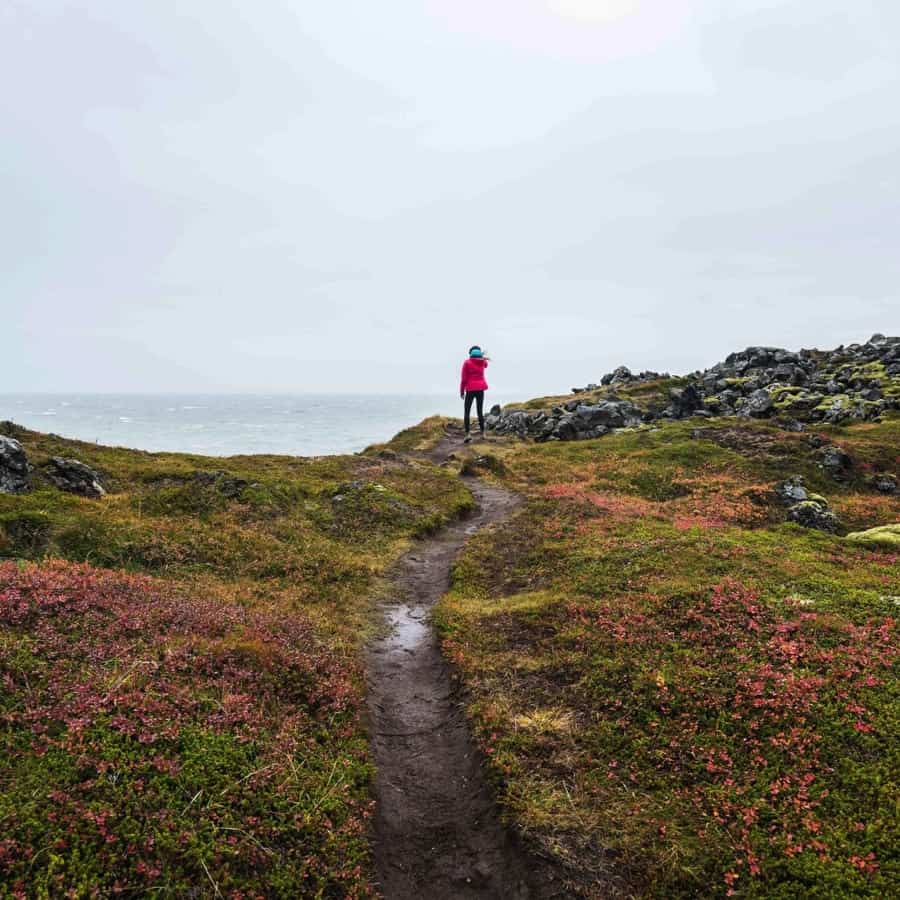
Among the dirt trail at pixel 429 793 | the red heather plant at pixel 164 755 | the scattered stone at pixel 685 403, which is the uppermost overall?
the scattered stone at pixel 685 403

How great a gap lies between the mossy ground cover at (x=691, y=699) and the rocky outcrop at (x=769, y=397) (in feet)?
100

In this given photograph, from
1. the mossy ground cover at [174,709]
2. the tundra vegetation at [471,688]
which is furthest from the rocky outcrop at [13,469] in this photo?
the mossy ground cover at [174,709]

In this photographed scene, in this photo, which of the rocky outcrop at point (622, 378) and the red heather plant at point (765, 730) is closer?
the red heather plant at point (765, 730)

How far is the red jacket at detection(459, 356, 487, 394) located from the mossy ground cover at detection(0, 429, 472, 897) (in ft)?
87.3

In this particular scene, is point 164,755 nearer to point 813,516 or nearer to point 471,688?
point 471,688

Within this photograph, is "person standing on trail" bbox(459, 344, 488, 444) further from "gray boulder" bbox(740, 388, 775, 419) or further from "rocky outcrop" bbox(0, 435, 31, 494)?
"rocky outcrop" bbox(0, 435, 31, 494)

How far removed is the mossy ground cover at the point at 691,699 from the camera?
7.98m

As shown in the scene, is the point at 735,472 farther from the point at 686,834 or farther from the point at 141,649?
the point at 141,649

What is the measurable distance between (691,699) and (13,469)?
23008mm

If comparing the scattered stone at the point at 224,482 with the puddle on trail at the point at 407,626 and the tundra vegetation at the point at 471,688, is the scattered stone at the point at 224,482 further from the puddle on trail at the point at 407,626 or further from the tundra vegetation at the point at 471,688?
the puddle on trail at the point at 407,626

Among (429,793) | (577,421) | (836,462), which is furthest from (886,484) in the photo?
(429,793)

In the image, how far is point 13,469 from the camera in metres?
20.2

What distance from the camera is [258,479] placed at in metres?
26.7

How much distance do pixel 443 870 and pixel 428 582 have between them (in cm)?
1176
